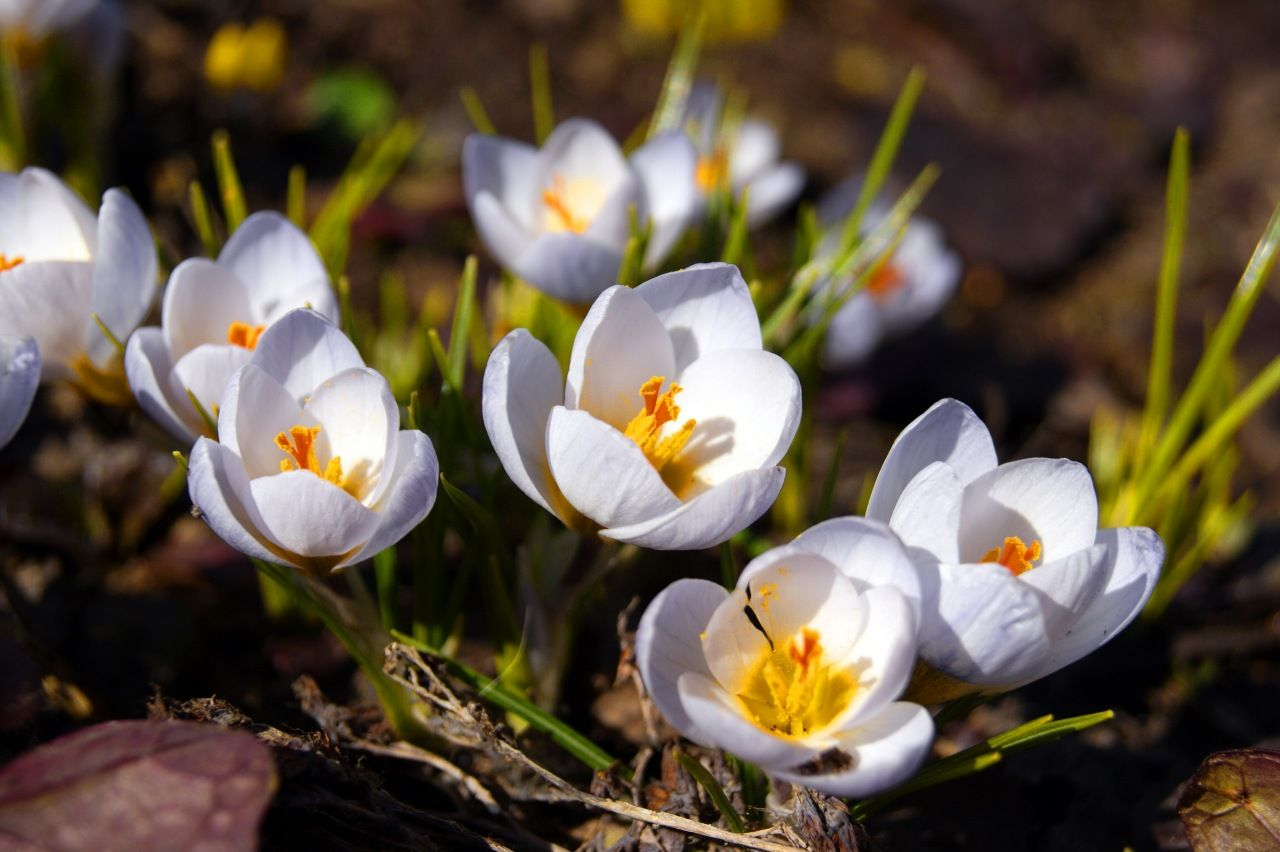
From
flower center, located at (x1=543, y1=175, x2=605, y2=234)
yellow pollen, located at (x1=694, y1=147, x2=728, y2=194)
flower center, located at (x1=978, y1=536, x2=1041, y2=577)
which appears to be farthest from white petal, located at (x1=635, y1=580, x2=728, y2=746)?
yellow pollen, located at (x1=694, y1=147, x2=728, y2=194)

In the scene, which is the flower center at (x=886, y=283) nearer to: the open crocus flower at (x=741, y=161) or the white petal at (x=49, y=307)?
the open crocus flower at (x=741, y=161)

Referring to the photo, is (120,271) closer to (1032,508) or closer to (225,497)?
(225,497)

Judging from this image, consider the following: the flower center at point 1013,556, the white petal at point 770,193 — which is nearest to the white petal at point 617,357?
the flower center at point 1013,556

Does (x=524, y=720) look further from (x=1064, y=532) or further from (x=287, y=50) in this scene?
(x=287, y=50)

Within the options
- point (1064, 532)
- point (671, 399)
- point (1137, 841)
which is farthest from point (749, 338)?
point (1137, 841)

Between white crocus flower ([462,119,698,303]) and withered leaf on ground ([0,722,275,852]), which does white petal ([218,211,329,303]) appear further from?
withered leaf on ground ([0,722,275,852])

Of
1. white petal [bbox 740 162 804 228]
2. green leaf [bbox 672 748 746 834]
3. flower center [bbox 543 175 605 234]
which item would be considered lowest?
green leaf [bbox 672 748 746 834]
